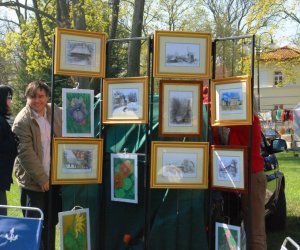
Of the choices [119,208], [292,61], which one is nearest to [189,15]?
[292,61]

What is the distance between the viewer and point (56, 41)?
4.07 m

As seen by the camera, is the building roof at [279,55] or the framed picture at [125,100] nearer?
the framed picture at [125,100]

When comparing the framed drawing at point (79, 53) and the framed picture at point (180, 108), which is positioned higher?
the framed drawing at point (79, 53)

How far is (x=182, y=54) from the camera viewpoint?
406 cm

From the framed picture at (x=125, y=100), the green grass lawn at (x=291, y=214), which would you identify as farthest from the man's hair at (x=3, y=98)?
the green grass lawn at (x=291, y=214)

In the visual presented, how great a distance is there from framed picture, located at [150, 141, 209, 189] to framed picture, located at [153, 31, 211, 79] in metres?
0.59

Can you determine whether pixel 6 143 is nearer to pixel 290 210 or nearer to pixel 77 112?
pixel 77 112

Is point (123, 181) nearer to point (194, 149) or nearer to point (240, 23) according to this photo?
point (194, 149)

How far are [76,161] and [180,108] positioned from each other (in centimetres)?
100

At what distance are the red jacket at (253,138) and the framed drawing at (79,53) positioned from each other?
1.29 m

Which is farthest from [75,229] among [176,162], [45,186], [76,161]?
[176,162]

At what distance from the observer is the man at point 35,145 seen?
14.1 ft

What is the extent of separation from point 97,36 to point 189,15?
105 ft

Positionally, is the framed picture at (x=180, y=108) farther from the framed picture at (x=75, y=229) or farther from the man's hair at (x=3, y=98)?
the man's hair at (x=3, y=98)
